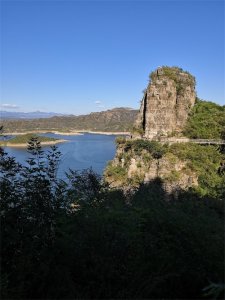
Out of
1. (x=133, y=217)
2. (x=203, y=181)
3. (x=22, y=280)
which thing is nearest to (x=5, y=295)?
(x=22, y=280)

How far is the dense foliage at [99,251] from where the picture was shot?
5801mm

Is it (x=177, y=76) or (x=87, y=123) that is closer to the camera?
(x=177, y=76)

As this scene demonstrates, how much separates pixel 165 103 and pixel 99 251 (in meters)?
29.7

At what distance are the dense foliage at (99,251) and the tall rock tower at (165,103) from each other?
2789 cm

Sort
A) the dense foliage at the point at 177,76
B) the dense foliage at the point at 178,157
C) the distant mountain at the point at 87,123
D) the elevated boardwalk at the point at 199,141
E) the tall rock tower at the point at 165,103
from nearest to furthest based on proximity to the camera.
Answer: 1. the dense foliage at the point at 178,157
2. the elevated boardwalk at the point at 199,141
3. the tall rock tower at the point at 165,103
4. the dense foliage at the point at 177,76
5. the distant mountain at the point at 87,123

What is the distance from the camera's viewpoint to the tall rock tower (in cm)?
3453

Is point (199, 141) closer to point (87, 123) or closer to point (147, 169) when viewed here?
point (147, 169)

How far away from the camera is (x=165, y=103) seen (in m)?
34.7

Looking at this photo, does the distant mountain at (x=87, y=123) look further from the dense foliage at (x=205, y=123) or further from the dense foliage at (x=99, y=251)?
the dense foliage at (x=99, y=251)

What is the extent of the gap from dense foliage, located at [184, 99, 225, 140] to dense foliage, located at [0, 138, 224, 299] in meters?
29.1

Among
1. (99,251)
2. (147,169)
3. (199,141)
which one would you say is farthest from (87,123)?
(99,251)

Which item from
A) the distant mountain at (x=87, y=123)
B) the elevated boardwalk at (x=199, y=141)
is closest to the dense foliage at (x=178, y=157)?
the elevated boardwalk at (x=199, y=141)

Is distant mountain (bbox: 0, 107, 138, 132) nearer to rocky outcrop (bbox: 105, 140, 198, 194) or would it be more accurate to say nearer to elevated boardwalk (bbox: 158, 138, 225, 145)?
elevated boardwalk (bbox: 158, 138, 225, 145)

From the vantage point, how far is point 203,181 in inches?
1103
